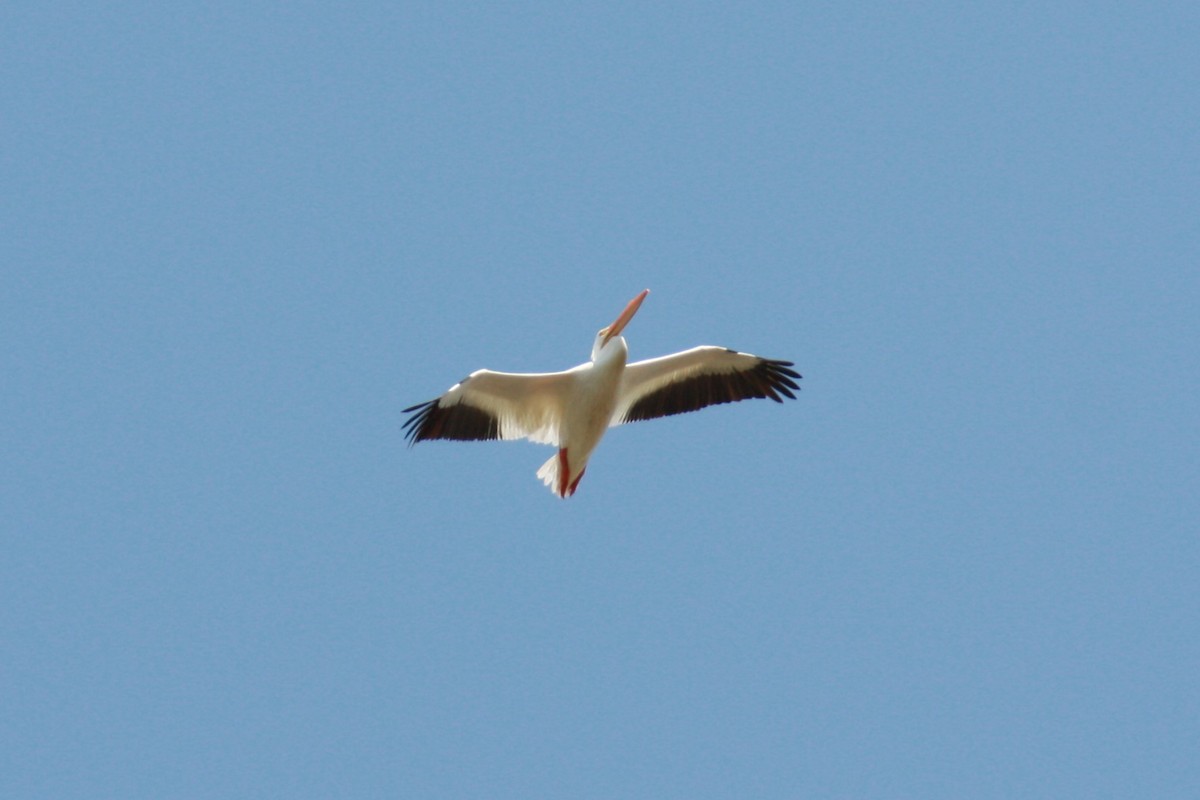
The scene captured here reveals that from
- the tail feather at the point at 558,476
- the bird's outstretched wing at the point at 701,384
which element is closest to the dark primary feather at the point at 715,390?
the bird's outstretched wing at the point at 701,384

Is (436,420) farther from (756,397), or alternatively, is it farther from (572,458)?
(756,397)

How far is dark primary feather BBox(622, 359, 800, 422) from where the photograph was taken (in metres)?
12.1

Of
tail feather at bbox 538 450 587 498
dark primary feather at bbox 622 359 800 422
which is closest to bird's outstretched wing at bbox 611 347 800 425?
dark primary feather at bbox 622 359 800 422

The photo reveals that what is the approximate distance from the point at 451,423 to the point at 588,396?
1148mm

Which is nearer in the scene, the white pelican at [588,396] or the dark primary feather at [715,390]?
the white pelican at [588,396]

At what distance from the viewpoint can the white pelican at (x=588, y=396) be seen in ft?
37.7

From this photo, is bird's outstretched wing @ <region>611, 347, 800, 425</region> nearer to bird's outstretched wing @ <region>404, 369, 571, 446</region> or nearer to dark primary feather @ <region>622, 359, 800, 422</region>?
dark primary feather @ <region>622, 359, 800, 422</region>

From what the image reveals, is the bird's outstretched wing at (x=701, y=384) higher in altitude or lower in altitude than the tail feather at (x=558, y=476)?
higher

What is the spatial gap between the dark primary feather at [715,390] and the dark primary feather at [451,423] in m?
1.19

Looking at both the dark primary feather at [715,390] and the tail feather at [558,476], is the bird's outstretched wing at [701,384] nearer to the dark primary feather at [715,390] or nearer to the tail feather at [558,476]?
the dark primary feather at [715,390]

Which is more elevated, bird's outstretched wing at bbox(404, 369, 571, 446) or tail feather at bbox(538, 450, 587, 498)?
bird's outstretched wing at bbox(404, 369, 571, 446)

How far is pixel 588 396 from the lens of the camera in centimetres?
1152

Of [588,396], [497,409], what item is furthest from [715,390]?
[497,409]

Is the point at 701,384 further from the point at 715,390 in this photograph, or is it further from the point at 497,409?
the point at 497,409
